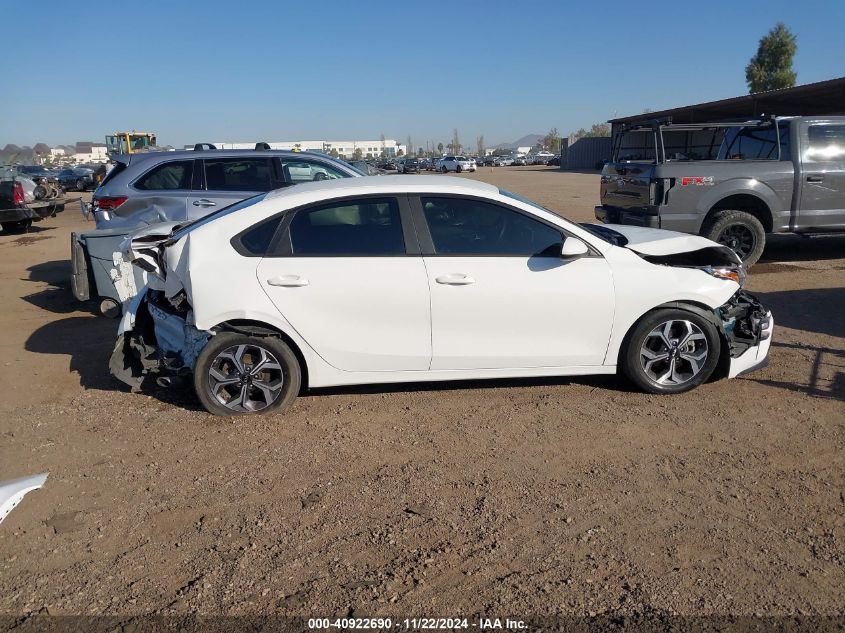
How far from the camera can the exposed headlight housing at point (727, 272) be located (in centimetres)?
514

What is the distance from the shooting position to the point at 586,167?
5878 centimetres

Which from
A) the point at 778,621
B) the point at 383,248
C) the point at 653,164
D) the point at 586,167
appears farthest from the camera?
the point at 586,167

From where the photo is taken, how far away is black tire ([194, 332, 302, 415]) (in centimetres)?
477

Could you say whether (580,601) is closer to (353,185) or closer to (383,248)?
(383,248)

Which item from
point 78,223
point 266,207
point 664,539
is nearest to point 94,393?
point 266,207

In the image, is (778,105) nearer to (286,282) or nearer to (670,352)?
(670,352)

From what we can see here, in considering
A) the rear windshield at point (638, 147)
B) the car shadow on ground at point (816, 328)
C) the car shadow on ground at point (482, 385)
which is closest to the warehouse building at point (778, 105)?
the rear windshield at point (638, 147)

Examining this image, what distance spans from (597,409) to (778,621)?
2.22 m

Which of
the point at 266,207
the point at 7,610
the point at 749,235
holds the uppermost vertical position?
the point at 266,207

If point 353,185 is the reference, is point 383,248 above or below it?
below

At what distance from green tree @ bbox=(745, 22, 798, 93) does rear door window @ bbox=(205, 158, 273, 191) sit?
192ft

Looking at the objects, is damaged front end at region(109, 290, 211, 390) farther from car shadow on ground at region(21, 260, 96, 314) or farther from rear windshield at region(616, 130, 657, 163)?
rear windshield at region(616, 130, 657, 163)

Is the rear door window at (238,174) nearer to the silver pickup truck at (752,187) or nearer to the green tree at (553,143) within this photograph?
the silver pickup truck at (752,187)

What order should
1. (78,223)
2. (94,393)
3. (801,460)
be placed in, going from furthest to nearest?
(78,223)
(94,393)
(801,460)
